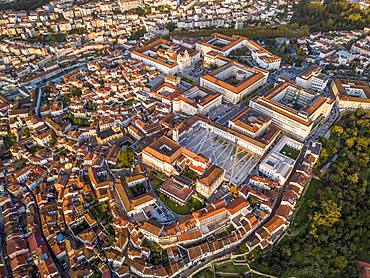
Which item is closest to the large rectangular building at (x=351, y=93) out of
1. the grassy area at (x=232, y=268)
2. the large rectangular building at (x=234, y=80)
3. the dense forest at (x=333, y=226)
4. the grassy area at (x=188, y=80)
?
the dense forest at (x=333, y=226)

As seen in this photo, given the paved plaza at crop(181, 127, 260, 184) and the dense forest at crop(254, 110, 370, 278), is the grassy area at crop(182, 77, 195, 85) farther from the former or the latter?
the dense forest at crop(254, 110, 370, 278)

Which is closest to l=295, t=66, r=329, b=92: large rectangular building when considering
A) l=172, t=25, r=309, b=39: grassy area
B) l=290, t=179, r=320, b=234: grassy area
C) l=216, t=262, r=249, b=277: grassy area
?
l=172, t=25, r=309, b=39: grassy area

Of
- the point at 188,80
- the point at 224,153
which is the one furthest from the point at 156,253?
the point at 188,80

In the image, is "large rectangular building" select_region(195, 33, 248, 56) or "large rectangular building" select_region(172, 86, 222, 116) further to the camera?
"large rectangular building" select_region(195, 33, 248, 56)

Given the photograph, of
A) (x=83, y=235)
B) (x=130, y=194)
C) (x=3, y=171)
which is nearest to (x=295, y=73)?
(x=130, y=194)

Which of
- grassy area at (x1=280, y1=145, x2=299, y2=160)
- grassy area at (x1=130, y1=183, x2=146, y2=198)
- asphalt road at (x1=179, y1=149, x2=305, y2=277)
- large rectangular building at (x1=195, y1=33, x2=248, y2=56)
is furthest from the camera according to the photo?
large rectangular building at (x1=195, y1=33, x2=248, y2=56)

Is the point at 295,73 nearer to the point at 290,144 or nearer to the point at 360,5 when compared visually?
the point at 290,144
